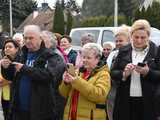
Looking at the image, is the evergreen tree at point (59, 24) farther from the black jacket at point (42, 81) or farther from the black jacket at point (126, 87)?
the black jacket at point (126, 87)

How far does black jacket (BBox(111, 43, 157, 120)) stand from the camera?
18.8 feet

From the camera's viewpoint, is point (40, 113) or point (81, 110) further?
point (40, 113)

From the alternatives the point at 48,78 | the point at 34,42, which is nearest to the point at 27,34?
the point at 34,42

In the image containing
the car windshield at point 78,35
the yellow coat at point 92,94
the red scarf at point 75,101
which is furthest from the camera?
the car windshield at point 78,35

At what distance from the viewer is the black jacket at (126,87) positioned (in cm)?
573

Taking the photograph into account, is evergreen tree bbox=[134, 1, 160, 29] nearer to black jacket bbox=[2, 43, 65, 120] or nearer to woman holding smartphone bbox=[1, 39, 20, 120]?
woman holding smartphone bbox=[1, 39, 20, 120]

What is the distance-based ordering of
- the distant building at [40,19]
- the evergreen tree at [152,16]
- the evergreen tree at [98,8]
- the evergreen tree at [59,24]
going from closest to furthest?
1. the evergreen tree at [152,16]
2. the evergreen tree at [59,24]
3. the distant building at [40,19]
4. the evergreen tree at [98,8]

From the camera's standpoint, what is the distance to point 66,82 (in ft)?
19.1

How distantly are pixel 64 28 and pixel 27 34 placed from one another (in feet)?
151

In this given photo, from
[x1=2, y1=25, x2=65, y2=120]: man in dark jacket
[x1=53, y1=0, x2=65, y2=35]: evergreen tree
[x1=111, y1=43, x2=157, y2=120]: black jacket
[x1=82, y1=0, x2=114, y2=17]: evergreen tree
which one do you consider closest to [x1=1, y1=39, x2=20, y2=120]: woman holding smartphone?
[x1=2, y1=25, x2=65, y2=120]: man in dark jacket

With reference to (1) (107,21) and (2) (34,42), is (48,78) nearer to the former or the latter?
(2) (34,42)

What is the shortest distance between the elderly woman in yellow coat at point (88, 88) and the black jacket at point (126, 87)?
0.15 metres

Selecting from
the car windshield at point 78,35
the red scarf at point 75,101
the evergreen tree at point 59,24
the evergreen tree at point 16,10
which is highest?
the evergreen tree at point 16,10

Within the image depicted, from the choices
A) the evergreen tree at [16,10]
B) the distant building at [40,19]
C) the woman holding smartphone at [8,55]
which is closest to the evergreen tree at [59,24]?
the evergreen tree at [16,10]
